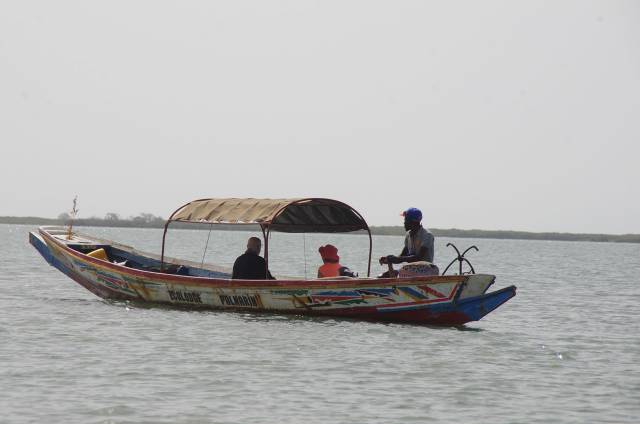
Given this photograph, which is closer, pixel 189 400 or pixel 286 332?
pixel 189 400

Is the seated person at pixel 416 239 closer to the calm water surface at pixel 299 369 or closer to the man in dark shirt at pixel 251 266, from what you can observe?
the calm water surface at pixel 299 369

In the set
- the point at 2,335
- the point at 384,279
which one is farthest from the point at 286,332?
the point at 2,335

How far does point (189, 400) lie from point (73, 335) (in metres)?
5.76

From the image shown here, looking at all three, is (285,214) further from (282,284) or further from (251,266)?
(282,284)

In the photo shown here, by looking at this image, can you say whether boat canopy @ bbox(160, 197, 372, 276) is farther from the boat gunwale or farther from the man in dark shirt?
the boat gunwale

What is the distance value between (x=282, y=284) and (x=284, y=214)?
221cm

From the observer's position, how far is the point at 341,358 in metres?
14.2

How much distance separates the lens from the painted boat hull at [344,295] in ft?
54.3

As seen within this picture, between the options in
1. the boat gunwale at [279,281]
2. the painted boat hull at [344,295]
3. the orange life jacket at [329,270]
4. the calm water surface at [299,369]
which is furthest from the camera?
the orange life jacket at [329,270]

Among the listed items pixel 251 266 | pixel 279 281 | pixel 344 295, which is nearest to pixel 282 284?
pixel 279 281

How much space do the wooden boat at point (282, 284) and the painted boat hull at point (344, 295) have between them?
0.02m

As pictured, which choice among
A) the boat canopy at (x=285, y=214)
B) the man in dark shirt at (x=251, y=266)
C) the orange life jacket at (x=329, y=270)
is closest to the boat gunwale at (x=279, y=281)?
the man in dark shirt at (x=251, y=266)

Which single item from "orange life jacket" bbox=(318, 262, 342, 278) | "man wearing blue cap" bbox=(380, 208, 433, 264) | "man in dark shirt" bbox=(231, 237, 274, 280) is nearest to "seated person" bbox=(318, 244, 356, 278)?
"orange life jacket" bbox=(318, 262, 342, 278)

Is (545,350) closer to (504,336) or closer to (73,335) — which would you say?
(504,336)
